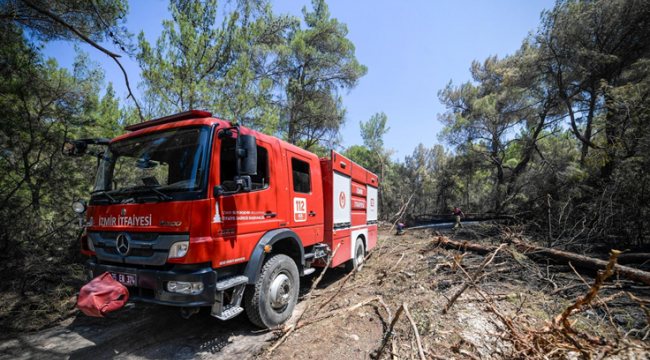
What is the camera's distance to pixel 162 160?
332 centimetres

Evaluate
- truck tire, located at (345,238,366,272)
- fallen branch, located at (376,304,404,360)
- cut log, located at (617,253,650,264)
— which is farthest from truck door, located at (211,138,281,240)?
cut log, located at (617,253,650,264)

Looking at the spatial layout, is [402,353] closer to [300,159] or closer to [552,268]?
[300,159]

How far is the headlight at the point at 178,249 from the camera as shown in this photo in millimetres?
2654

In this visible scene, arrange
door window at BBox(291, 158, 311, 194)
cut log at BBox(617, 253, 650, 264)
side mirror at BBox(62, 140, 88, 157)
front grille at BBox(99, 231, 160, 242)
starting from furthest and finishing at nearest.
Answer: cut log at BBox(617, 253, 650, 264) → door window at BBox(291, 158, 311, 194) → side mirror at BBox(62, 140, 88, 157) → front grille at BBox(99, 231, 160, 242)

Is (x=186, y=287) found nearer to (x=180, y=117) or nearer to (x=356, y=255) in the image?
(x=180, y=117)

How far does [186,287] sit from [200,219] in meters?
0.67

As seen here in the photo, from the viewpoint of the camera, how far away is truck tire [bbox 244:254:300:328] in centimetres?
326

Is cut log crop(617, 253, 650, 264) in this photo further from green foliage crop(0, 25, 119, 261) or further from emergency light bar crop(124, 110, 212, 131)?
green foliage crop(0, 25, 119, 261)

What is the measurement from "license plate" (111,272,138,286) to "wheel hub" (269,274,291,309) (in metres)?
1.49

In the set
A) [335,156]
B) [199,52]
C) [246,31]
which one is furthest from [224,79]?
[335,156]

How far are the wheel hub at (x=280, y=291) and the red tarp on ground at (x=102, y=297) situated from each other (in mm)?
1575

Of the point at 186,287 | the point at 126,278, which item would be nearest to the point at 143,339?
the point at 126,278

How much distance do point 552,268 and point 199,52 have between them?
10398 mm

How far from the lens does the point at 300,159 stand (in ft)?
15.3
